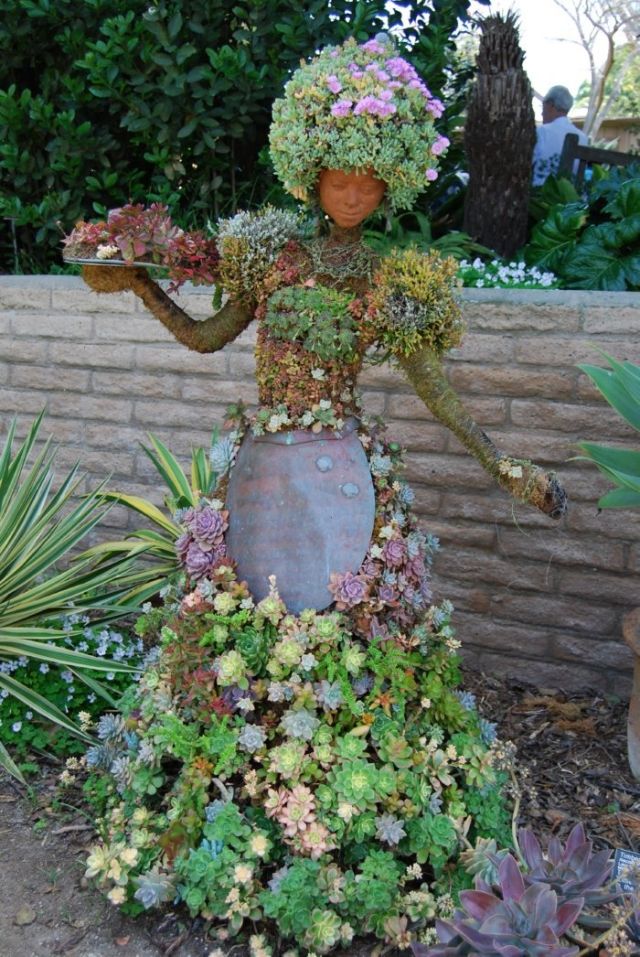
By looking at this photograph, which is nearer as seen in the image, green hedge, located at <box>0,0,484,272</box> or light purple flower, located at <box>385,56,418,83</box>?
light purple flower, located at <box>385,56,418,83</box>

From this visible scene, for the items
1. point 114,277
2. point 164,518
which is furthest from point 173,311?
point 164,518

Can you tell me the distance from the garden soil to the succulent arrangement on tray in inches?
61.4

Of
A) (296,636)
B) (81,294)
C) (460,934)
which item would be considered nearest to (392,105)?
(296,636)

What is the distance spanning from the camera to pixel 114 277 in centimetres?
246

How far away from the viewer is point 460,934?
180cm

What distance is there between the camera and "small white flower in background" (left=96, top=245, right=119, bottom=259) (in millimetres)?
2338

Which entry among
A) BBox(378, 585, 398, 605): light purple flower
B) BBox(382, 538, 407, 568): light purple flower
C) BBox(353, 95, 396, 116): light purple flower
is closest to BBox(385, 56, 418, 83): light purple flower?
BBox(353, 95, 396, 116): light purple flower

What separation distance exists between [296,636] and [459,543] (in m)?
1.63

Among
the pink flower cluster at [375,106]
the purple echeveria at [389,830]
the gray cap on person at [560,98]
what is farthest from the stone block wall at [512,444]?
the gray cap on person at [560,98]

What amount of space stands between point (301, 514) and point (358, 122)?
936 mm

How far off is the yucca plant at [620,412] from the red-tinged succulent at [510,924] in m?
1.09

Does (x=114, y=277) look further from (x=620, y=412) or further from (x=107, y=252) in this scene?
(x=620, y=412)

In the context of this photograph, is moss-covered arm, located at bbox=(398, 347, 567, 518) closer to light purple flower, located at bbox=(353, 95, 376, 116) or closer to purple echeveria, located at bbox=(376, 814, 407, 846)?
light purple flower, located at bbox=(353, 95, 376, 116)

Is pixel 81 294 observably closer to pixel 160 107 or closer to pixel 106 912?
pixel 160 107
